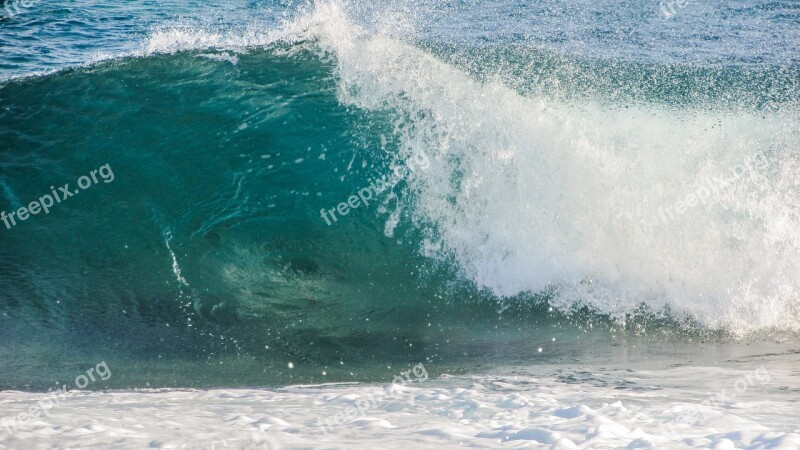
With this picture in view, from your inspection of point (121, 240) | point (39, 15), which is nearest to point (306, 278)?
point (121, 240)

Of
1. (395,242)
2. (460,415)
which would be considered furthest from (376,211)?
(460,415)

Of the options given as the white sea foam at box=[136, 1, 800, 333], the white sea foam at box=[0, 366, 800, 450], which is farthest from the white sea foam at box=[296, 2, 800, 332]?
the white sea foam at box=[0, 366, 800, 450]

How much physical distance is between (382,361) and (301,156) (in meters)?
3.04

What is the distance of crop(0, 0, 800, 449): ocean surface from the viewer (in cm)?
428

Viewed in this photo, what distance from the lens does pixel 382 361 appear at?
5.59 metres

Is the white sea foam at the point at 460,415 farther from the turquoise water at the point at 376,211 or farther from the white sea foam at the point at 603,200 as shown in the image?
the white sea foam at the point at 603,200

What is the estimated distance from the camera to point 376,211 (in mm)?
7137

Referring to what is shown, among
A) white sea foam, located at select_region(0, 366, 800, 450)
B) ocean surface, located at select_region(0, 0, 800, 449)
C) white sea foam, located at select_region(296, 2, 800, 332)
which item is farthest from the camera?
white sea foam, located at select_region(296, 2, 800, 332)

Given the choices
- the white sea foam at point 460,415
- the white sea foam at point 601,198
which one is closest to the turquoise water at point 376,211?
the white sea foam at point 601,198

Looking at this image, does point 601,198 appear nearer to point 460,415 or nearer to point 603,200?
point 603,200

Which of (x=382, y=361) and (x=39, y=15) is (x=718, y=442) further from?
(x=39, y=15)

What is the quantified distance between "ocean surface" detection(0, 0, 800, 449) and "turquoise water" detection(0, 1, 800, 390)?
0.10 feet

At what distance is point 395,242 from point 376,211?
0.48 m

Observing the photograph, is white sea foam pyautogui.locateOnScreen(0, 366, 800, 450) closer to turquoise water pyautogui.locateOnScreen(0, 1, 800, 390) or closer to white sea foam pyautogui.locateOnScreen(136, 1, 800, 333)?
turquoise water pyautogui.locateOnScreen(0, 1, 800, 390)
